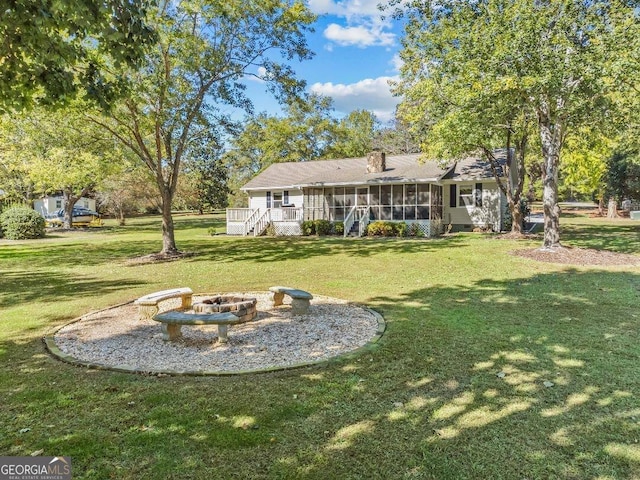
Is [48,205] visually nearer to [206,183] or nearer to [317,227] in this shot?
[206,183]

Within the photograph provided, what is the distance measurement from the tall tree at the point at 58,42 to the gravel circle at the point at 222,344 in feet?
10.5

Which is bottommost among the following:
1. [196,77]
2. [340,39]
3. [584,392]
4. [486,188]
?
[584,392]

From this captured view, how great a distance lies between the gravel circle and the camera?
16.5 feet

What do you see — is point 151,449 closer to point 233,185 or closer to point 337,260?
point 337,260

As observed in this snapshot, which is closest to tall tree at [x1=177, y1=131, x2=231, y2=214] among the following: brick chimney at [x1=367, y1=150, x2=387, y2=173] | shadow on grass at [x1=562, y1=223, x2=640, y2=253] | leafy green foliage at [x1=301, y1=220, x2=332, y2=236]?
leafy green foliage at [x1=301, y1=220, x2=332, y2=236]

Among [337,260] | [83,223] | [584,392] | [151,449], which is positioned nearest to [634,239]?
[337,260]

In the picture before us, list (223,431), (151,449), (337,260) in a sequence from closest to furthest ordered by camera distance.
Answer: (151,449) → (223,431) → (337,260)

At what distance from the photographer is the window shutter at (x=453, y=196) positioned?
2427 cm

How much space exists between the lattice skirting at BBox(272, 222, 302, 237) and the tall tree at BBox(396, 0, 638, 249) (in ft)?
44.1

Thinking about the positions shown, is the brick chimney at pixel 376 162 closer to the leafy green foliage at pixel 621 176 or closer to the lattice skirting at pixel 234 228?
the lattice skirting at pixel 234 228

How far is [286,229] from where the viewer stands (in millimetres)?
26047

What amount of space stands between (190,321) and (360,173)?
70.0 feet

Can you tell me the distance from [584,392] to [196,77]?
605 inches

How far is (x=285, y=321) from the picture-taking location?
6805mm
